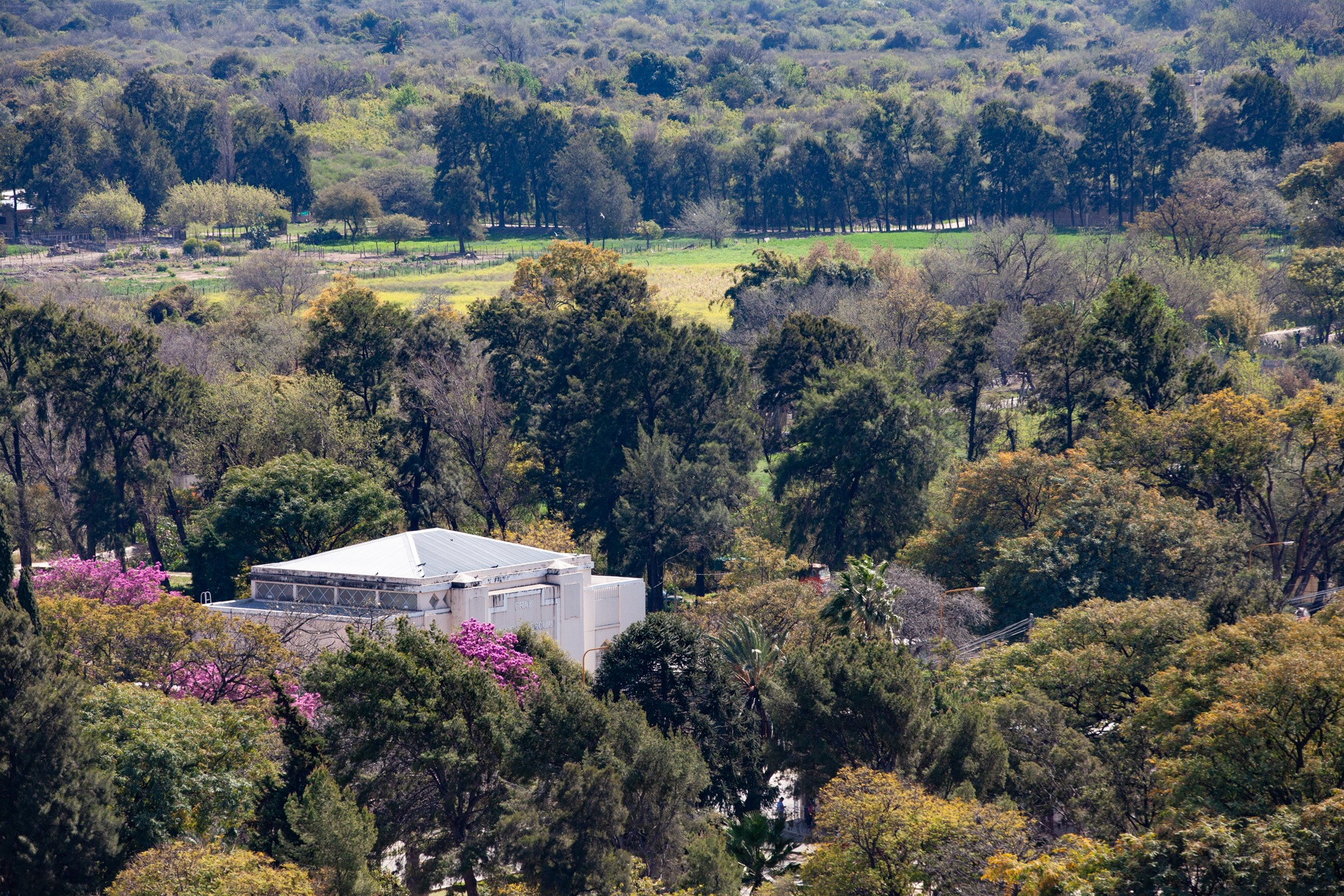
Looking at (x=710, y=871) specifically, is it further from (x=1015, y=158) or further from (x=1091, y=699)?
(x=1015, y=158)

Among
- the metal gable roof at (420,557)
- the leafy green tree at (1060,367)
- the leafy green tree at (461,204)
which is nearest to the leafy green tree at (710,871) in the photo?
the metal gable roof at (420,557)

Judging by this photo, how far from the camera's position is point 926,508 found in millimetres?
71000

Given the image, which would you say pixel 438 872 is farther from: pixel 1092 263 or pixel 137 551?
pixel 1092 263

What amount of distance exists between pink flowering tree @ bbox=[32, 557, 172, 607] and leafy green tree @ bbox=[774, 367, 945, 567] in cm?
2688

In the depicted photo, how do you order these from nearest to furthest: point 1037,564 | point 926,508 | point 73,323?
point 1037,564, point 926,508, point 73,323

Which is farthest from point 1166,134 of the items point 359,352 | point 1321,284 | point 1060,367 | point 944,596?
point 944,596

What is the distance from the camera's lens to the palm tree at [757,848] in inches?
1565

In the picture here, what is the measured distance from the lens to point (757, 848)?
39.9 meters

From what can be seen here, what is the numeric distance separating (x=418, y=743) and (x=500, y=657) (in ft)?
19.5

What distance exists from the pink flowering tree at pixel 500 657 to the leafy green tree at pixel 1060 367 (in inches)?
1365

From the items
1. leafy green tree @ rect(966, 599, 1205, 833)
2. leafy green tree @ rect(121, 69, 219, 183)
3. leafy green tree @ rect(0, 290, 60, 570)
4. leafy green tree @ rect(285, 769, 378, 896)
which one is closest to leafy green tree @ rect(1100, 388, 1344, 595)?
leafy green tree @ rect(966, 599, 1205, 833)

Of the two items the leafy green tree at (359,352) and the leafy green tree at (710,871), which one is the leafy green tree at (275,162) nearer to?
the leafy green tree at (359,352)

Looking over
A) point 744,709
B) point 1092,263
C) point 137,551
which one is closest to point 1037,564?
point 744,709

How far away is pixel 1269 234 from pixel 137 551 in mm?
89690
